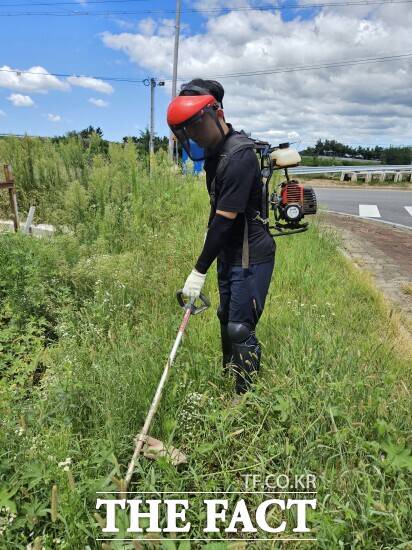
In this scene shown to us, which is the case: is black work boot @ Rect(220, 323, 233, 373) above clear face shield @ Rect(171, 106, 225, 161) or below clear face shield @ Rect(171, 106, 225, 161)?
below

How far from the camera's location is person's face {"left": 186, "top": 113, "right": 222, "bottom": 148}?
224 cm

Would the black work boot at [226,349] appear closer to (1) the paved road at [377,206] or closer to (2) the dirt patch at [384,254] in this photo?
(2) the dirt patch at [384,254]

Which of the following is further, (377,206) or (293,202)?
(377,206)

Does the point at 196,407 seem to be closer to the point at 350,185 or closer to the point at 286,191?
the point at 286,191

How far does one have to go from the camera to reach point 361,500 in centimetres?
174

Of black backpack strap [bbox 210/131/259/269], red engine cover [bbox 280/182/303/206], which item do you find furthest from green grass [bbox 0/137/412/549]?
red engine cover [bbox 280/182/303/206]

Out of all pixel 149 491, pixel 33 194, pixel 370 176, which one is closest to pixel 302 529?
pixel 149 491

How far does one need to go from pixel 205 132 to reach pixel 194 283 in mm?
866

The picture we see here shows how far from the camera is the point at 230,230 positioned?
2404 mm

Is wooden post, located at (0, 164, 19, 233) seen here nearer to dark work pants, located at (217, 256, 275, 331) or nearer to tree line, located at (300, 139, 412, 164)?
dark work pants, located at (217, 256, 275, 331)

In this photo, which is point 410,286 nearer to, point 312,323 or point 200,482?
point 312,323

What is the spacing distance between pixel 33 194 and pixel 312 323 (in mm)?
6671

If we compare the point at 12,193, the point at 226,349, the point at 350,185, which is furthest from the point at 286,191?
the point at 350,185

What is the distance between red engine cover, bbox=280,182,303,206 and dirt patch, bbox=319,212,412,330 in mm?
1936
